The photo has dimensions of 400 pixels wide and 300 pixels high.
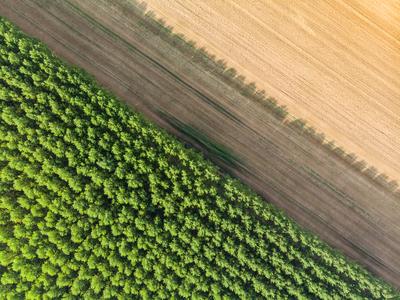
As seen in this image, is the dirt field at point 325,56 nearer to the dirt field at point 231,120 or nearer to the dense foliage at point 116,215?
the dirt field at point 231,120

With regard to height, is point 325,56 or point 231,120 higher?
point 325,56

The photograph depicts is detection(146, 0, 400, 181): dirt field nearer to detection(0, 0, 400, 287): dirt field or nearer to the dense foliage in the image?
detection(0, 0, 400, 287): dirt field

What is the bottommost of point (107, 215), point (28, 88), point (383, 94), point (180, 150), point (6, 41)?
A: point (107, 215)

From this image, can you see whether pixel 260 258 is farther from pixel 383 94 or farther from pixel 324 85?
pixel 383 94

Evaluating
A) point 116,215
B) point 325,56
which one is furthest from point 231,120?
point 116,215

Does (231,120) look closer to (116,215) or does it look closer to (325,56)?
(325,56)

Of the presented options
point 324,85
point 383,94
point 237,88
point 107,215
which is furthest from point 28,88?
point 383,94

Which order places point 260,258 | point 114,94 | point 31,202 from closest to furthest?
point 31,202
point 260,258
point 114,94
